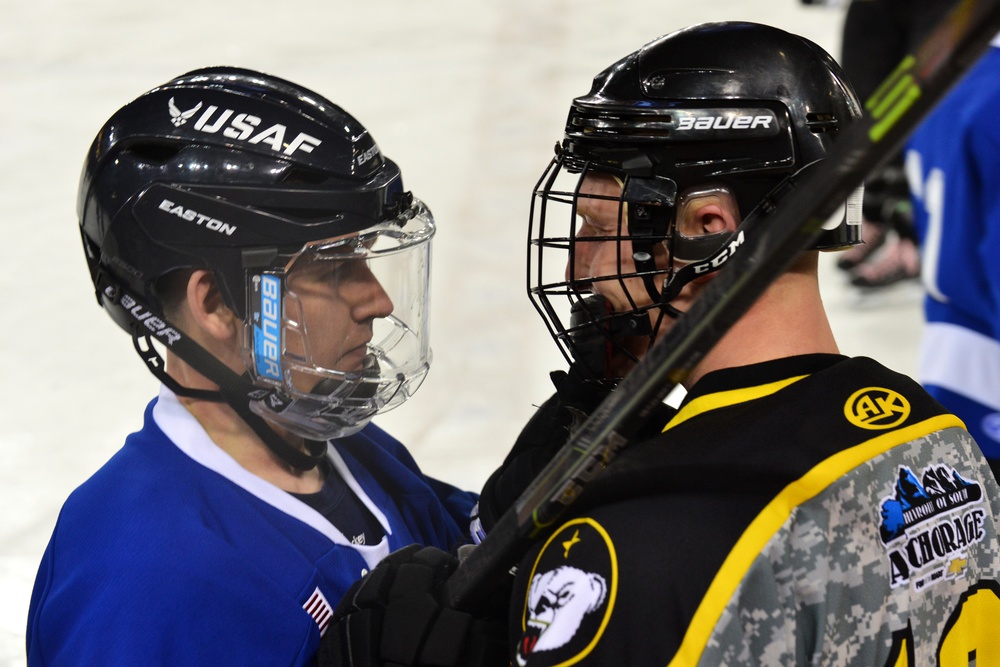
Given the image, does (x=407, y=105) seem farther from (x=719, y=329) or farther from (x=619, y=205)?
(x=719, y=329)

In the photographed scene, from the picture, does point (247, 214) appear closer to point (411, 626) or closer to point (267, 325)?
point (267, 325)

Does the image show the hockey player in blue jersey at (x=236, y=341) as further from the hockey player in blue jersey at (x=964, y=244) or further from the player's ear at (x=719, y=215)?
the hockey player in blue jersey at (x=964, y=244)

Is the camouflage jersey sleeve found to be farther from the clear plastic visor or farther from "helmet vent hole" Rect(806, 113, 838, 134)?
the clear plastic visor

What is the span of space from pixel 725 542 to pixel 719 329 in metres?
0.24

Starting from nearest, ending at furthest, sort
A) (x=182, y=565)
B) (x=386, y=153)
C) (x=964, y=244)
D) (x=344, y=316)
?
(x=182, y=565)
(x=344, y=316)
(x=964, y=244)
(x=386, y=153)

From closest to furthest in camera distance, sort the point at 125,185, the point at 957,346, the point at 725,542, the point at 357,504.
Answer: the point at 725,542 < the point at 125,185 < the point at 357,504 < the point at 957,346

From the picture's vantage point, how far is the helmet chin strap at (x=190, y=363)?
161cm

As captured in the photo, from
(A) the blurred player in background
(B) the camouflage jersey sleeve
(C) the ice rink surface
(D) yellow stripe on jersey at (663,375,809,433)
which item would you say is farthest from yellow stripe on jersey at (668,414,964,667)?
(A) the blurred player in background

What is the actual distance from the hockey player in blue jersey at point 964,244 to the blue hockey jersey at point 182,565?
1.66 metres

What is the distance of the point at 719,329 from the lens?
1104mm

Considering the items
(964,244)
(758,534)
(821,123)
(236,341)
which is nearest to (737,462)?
(758,534)

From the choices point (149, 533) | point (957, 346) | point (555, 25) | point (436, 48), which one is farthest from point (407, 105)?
point (149, 533)

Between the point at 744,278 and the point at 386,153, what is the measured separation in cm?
437

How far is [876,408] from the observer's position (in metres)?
1.35
